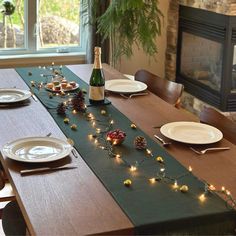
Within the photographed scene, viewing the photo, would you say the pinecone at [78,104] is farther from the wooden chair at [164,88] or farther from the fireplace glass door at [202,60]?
the fireplace glass door at [202,60]

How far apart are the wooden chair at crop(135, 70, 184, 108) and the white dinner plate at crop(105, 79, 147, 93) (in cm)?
16

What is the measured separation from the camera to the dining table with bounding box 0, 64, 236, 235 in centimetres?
150

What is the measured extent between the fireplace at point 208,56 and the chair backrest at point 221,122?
1.63 m

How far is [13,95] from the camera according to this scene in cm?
254

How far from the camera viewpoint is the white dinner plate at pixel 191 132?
2.06 meters

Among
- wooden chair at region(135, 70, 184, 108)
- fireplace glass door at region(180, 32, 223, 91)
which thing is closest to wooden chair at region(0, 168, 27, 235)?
wooden chair at region(135, 70, 184, 108)

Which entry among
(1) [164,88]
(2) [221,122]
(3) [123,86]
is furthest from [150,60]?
(2) [221,122]

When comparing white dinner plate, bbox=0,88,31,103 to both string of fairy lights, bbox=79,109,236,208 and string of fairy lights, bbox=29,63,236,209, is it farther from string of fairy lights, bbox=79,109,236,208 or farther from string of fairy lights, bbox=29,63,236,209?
string of fairy lights, bbox=79,109,236,208

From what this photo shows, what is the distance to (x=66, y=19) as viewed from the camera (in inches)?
178

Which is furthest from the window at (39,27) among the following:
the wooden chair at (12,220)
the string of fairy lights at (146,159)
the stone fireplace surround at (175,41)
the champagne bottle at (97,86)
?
the wooden chair at (12,220)

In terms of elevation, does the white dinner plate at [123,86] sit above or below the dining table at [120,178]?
above

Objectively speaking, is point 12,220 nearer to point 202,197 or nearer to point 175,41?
point 202,197

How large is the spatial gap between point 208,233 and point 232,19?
2.57m

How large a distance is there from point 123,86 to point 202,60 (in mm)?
1840
